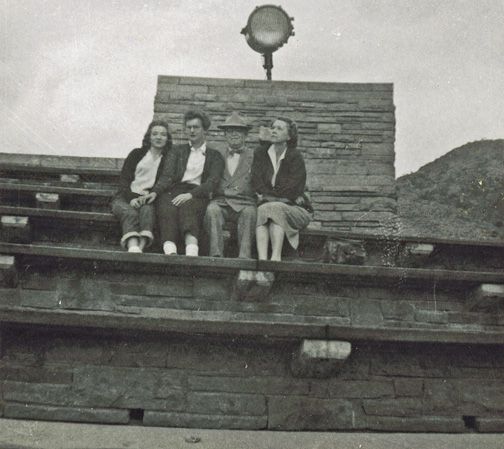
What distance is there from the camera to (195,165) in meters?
6.26

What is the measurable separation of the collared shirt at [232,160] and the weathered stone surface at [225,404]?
2.17 meters

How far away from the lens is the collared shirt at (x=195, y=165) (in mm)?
6180

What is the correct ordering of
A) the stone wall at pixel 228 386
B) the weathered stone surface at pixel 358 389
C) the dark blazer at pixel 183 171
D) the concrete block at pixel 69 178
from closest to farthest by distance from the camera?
the stone wall at pixel 228 386, the weathered stone surface at pixel 358 389, the dark blazer at pixel 183 171, the concrete block at pixel 69 178

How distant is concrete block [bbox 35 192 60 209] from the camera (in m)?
6.07

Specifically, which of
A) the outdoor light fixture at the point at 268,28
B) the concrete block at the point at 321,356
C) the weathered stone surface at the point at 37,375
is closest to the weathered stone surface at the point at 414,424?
the concrete block at the point at 321,356

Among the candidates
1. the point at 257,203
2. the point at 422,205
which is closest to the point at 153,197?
the point at 257,203

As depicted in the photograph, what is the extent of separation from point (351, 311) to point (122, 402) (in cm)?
195

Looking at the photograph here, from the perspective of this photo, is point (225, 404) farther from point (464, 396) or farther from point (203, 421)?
point (464, 396)

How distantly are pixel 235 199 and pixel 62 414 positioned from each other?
235 cm

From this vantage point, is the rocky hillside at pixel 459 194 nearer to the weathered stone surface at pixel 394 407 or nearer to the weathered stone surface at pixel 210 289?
the weathered stone surface at pixel 394 407

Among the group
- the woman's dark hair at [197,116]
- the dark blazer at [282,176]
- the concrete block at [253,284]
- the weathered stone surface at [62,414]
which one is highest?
the woman's dark hair at [197,116]

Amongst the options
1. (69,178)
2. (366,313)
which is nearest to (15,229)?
(69,178)

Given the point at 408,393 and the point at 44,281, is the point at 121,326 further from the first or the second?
the point at 408,393

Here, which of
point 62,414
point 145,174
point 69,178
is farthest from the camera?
point 69,178
